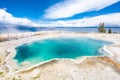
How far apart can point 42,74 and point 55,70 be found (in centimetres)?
190

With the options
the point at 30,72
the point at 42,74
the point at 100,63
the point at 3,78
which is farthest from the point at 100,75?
the point at 3,78

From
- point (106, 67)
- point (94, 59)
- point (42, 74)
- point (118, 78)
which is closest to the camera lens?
point (118, 78)

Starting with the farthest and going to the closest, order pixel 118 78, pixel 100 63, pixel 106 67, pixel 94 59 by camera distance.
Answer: pixel 94 59, pixel 100 63, pixel 106 67, pixel 118 78

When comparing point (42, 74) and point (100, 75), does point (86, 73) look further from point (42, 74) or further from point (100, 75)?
point (42, 74)

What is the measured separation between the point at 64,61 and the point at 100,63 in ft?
18.3

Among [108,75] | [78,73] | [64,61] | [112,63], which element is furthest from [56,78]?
[112,63]

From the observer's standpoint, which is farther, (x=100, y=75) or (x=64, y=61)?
(x=64, y=61)

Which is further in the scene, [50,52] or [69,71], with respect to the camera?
[50,52]

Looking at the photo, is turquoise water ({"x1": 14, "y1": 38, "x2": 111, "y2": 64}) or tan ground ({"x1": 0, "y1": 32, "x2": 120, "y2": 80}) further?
turquoise water ({"x1": 14, "y1": 38, "x2": 111, "y2": 64})

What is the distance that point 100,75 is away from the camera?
1650 centimetres

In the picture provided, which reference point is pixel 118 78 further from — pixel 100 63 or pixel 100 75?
pixel 100 63

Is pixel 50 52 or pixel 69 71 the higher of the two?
pixel 50 52

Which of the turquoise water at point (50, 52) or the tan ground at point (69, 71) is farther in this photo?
the turquoise water at point (50, 52)

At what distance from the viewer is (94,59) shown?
21859 mm
